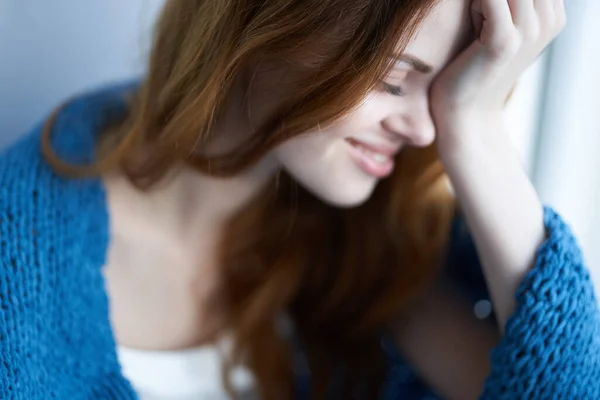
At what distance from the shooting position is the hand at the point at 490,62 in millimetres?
629

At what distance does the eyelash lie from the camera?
2.11 ft

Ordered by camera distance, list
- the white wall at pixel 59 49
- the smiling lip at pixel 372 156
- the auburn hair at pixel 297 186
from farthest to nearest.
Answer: the white wall at pixel 59 49 → the smiling lip at pixel 372 156 → the auburn hair at pixel 297 186

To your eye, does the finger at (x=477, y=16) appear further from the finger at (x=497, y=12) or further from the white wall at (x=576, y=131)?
the white wall at (x=576, y=131)

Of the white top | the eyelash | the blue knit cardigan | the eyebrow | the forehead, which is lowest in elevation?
the white top

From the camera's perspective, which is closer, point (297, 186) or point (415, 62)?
point (415, 62)

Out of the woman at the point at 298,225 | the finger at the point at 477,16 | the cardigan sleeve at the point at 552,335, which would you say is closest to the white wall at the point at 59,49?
the woman at the point at 298,225

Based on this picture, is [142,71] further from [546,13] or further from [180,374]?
[546,13]

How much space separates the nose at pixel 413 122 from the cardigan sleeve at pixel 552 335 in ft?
0.54

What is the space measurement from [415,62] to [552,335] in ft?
0.95

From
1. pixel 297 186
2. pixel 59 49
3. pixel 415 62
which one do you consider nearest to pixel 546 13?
pixel 415 62

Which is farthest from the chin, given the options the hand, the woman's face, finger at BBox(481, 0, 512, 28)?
finger at BBox(481, 0, 512, 28)

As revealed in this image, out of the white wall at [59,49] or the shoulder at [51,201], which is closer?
the shoulder at [51,201]

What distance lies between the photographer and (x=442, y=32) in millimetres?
609

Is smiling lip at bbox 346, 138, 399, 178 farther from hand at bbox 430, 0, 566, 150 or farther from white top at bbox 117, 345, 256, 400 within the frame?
white top at bbox 117, 345, 256, 400
